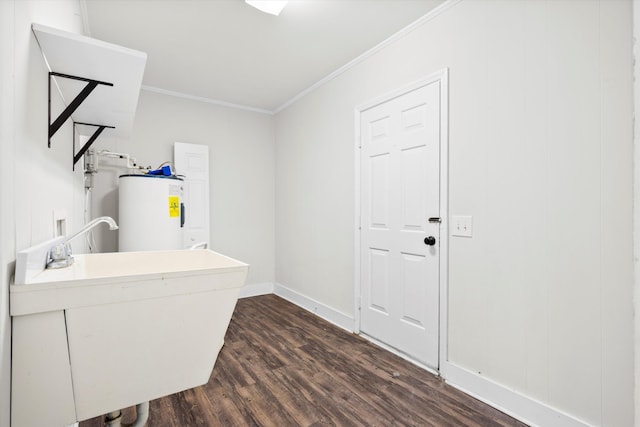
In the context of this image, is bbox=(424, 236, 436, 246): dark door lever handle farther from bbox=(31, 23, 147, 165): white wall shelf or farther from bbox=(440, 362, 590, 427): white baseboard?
bbox=(31, 23, 147, 165): white wall shelf

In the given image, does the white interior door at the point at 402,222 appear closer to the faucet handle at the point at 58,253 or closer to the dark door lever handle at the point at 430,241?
the dark door lever handle at the point at 430,241

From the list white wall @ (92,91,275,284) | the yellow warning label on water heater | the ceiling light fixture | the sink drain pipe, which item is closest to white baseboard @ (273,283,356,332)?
white wall @ (92,91,275,284)

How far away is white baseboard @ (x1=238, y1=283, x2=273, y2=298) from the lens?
408cm

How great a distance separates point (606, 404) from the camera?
1390mm

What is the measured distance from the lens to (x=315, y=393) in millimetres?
1923

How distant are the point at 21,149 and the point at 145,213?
215cm

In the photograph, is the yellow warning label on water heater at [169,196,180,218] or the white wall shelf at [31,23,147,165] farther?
the yellow warning label on water heater at [169,196,180,218]

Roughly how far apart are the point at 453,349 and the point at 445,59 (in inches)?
75.8

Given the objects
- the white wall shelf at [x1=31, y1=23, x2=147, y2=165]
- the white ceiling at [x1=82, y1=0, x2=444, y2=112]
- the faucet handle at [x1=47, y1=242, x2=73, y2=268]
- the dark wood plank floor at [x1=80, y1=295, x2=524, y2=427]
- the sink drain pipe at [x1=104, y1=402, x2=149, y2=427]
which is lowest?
the dark wood plank floor at [x1=80, y1=295, x2=524, y2=427]

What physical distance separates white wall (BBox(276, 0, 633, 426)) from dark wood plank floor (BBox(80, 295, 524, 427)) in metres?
0.30

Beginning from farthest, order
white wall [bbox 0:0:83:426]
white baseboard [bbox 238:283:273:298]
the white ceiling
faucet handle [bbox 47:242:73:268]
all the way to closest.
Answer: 1. white baseboard [bbox 238:283:273:298]
2. the white ceiling
3. faucet handle [bbox 47:242:73:268]
4. white wall [bbox 0:0:83:426]

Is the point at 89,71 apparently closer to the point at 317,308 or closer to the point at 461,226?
the point at 461,226

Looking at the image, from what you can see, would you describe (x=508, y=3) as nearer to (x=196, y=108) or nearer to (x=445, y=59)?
(x=445, y=59)

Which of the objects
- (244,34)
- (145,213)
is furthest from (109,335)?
(244,34)
